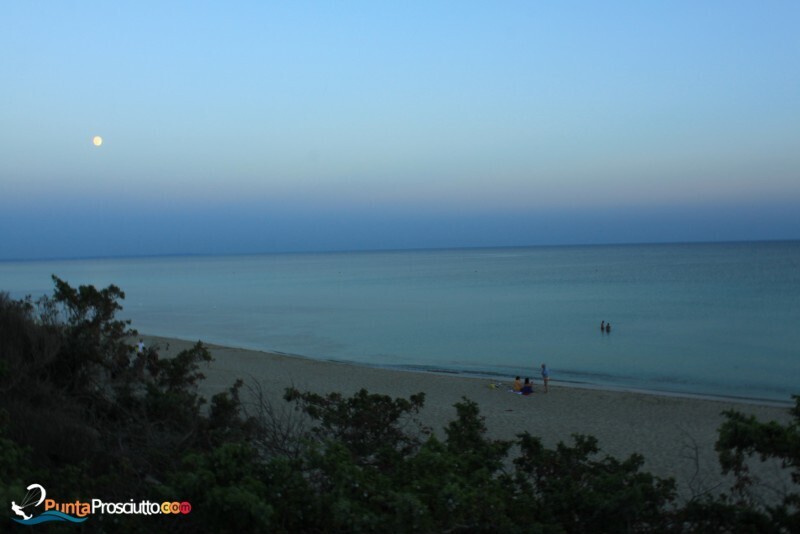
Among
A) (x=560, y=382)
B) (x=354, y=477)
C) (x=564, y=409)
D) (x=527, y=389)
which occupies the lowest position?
(x=560, y=382)

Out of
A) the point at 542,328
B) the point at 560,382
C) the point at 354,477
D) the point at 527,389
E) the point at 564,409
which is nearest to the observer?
the point at 354,477

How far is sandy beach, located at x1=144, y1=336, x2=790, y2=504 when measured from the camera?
1354cm

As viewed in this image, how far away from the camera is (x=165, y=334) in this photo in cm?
3969

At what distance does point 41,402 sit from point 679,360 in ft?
86.0

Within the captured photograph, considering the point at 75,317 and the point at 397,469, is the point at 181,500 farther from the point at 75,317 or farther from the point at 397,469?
the point at 75,317

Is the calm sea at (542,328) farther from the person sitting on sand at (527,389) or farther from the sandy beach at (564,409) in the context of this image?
the person sitting on sand at (527,389)

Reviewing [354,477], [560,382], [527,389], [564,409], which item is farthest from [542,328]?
[354,477]

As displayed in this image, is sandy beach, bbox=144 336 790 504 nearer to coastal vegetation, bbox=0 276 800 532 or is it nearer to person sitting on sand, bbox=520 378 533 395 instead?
person sitting on sand, bbox=520 378 533 395

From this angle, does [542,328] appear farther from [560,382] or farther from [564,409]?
[564,409]

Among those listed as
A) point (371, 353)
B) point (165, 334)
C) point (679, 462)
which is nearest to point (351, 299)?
point (165, 334)

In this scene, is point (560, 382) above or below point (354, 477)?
below

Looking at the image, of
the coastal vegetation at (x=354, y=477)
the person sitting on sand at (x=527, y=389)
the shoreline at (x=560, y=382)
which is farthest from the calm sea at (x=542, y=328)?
the coastal vegetation at (x=354, y=477)

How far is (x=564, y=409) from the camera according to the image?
60.5 ft

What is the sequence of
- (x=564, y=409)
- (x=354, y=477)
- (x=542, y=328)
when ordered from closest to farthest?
(x=354, y=477) → (x=564, y=409) → (x=542, y=328)
